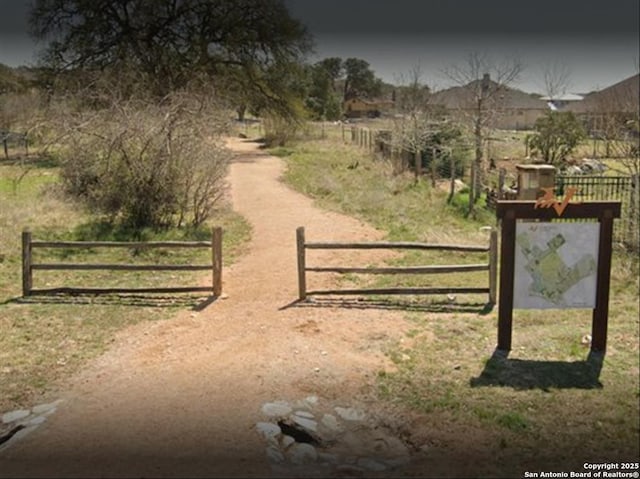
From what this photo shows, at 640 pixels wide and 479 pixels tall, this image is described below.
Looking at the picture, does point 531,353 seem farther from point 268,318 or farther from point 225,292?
point 225,292

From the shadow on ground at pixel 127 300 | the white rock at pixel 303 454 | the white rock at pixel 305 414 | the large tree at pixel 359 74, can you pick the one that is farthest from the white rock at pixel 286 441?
the shadow on ground at pixel 127 300

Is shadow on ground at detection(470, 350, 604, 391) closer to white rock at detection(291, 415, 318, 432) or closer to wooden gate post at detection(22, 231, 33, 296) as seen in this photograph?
white rock at detection(291, 415, 318, 432)

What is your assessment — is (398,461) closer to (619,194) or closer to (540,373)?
(540,373)

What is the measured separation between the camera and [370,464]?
2.63 metres

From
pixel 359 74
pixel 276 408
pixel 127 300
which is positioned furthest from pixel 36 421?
pixel 127 300

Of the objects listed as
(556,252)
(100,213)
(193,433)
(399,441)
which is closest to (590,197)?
(556,252)

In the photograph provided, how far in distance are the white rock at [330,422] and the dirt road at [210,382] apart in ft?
0.67

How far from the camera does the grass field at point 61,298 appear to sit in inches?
169

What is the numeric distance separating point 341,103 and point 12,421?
2108 cm

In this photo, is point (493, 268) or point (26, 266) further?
point (26, 266)

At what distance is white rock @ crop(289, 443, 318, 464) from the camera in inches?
104

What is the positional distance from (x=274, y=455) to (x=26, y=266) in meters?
4.54

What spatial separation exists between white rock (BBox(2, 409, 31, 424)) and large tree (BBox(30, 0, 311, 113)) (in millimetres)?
4093

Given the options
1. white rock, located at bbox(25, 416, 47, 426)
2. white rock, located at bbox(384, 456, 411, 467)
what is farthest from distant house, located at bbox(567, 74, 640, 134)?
white rock, located at bbox(25, 416, 47, 426)
